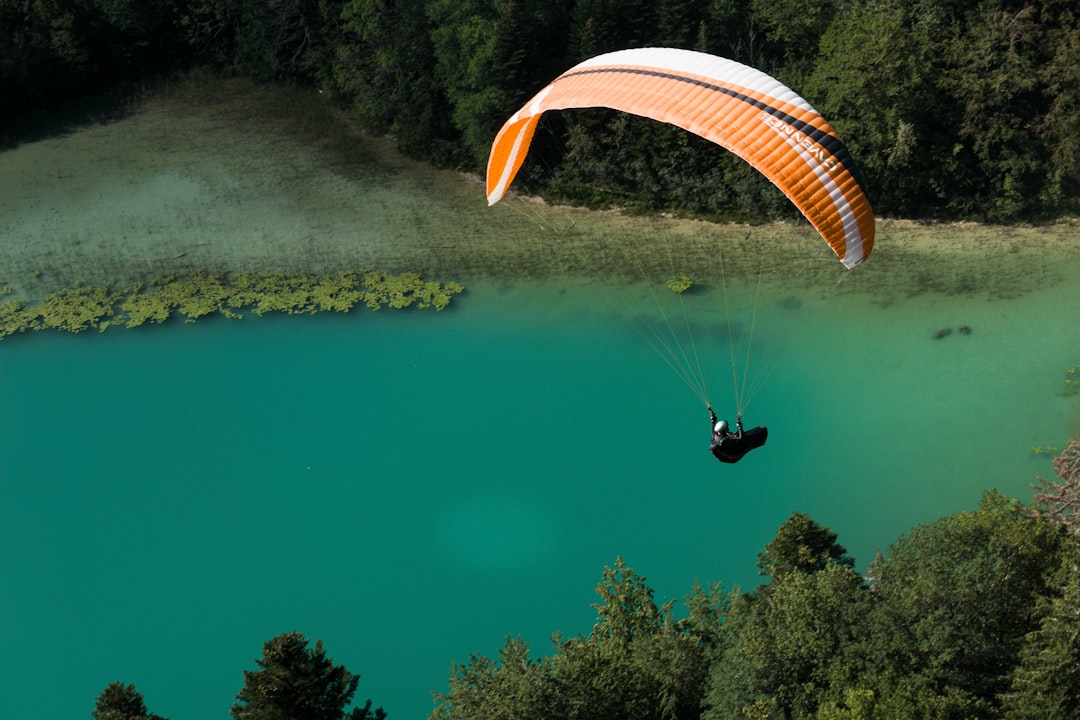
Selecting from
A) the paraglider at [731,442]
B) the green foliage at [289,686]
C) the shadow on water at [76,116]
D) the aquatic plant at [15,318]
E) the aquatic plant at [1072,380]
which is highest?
the shadow on water at [76,116]

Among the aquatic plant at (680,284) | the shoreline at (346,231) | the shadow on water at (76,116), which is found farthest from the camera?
the shadow on water at (76,116)

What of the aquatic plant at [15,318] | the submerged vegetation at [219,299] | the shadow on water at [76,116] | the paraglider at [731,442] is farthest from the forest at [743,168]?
the aquatic plant at [15,318]

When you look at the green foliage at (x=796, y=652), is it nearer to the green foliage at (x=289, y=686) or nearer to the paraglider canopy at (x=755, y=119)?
the paraglider canopy at (x=755, y=119)

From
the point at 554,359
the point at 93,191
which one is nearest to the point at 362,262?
the point at 554,359

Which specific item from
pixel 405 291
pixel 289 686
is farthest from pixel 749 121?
pixel 405 291

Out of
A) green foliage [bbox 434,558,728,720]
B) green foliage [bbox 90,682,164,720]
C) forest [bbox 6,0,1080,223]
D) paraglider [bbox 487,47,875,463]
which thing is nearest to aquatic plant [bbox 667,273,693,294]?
forest [bbox 6,0,1080,223]

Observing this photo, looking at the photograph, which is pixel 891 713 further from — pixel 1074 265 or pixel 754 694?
pixel 1074 265

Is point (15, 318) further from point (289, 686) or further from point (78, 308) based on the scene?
point (289, 686)
